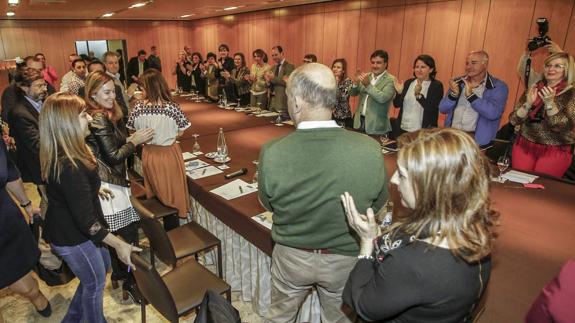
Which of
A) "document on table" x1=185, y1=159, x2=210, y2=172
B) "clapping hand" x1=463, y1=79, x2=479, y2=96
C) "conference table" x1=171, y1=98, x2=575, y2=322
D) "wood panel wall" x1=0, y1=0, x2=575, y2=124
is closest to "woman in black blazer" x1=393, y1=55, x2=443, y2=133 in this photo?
"clapping hand" x1=463, y1=79, x2=479, y2=96

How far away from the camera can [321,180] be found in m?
1.41

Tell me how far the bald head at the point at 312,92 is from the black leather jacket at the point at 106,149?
4.89 feet

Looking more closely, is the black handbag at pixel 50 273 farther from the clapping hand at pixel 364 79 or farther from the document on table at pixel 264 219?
the clapping hand at pixel 364 79

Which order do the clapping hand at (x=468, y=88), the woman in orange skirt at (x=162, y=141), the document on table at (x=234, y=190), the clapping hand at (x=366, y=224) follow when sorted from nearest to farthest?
the clapping hand at (x=366, y=224), the document on table at (x=234, y=190), the woman in orange skirt at (x=162, y=141), the clapping hand at (x=468, y=88)

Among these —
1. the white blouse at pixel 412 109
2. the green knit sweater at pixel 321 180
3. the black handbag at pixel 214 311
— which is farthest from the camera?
the white blouse at pixel 412 109

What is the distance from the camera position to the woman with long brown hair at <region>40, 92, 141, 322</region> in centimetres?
163

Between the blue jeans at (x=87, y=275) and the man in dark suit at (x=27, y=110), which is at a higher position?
the man in dark suit at (x=27, y=110)

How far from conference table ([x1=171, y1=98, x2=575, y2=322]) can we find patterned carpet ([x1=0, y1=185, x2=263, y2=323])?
0.08m

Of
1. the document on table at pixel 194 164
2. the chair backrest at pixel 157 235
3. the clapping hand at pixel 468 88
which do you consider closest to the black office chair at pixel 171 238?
the chair backrest at pixel 157 235

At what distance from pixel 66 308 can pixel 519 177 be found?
140 inches

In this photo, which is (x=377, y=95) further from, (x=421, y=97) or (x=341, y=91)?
(x=341, y=91)

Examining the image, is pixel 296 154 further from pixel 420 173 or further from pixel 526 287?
pixel 526 287

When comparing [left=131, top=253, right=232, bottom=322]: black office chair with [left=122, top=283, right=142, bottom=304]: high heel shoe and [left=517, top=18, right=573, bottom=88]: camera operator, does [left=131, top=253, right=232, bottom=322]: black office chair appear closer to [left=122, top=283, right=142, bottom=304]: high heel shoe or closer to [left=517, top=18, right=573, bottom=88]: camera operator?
[left=122, top=283, right=142, bottom=304]: high heel shoe

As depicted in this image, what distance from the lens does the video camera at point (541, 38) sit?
456 cm
